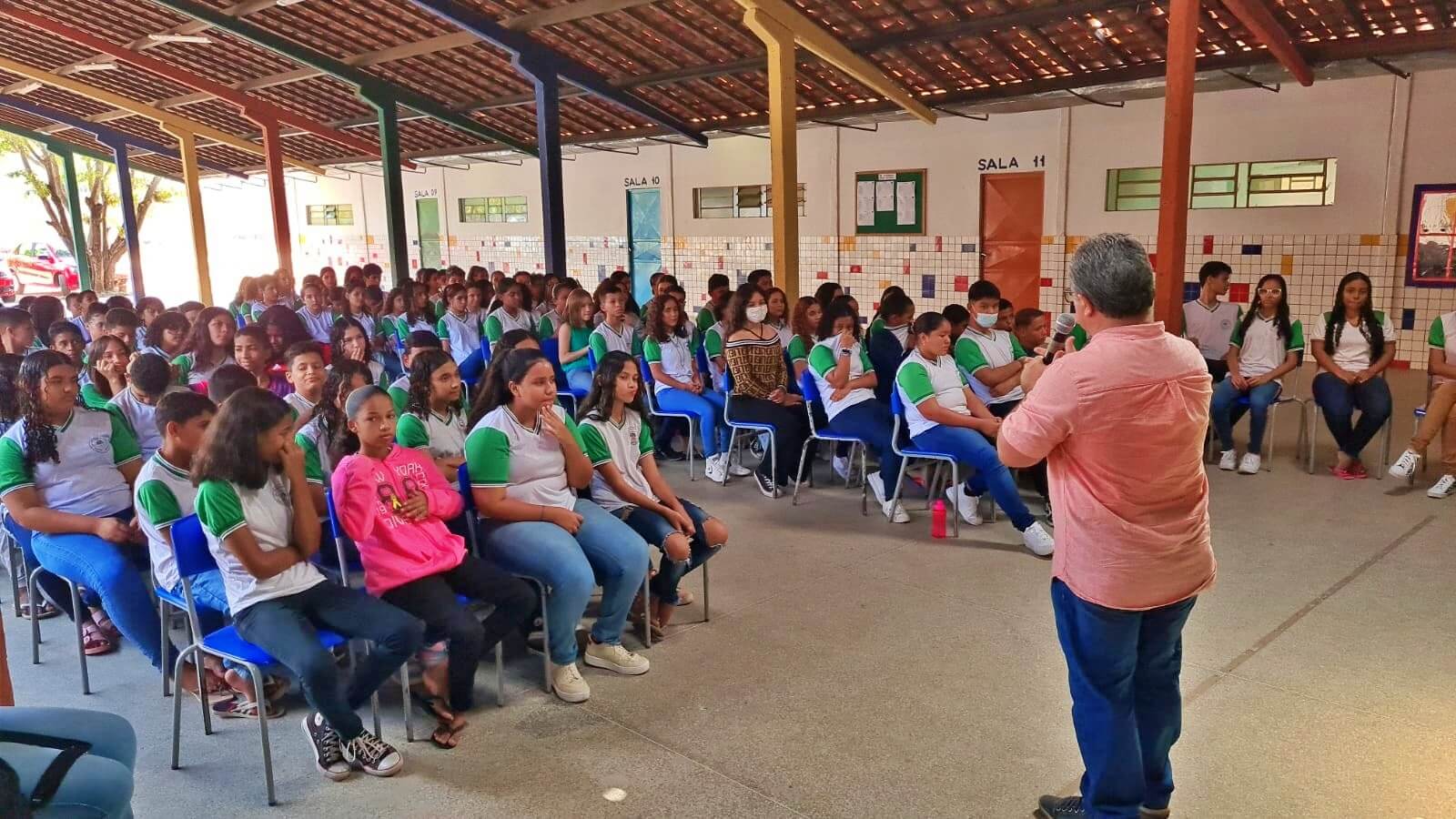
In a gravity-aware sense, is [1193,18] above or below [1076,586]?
above

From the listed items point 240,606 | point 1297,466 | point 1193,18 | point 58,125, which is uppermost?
point 58,125

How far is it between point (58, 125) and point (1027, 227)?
15.6 meters

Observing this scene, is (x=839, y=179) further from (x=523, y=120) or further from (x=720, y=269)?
(x=523, y=120)

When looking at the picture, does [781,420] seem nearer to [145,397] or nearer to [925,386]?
[925,386]

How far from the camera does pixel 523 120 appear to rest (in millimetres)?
12617

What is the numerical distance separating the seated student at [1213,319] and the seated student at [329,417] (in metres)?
5.33

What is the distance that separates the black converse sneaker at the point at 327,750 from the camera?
2865 millimetres

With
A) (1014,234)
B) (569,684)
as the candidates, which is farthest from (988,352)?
(1014,234)

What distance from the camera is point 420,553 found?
312 centimetres

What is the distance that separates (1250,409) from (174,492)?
20.1 feet

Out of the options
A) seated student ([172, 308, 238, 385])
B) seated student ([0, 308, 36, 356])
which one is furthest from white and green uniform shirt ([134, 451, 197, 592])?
seated student ([0, 308, 36, 356])

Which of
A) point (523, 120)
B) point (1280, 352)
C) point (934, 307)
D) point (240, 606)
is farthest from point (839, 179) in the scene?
point (240, 606)

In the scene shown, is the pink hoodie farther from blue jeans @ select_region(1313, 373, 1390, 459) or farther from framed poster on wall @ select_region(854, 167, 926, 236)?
framed poster on wall @ select_region(854, 167, 926, 236)

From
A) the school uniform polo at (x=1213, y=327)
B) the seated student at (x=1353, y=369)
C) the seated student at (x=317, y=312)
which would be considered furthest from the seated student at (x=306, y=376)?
the seated student at (x=1353, y=369)
